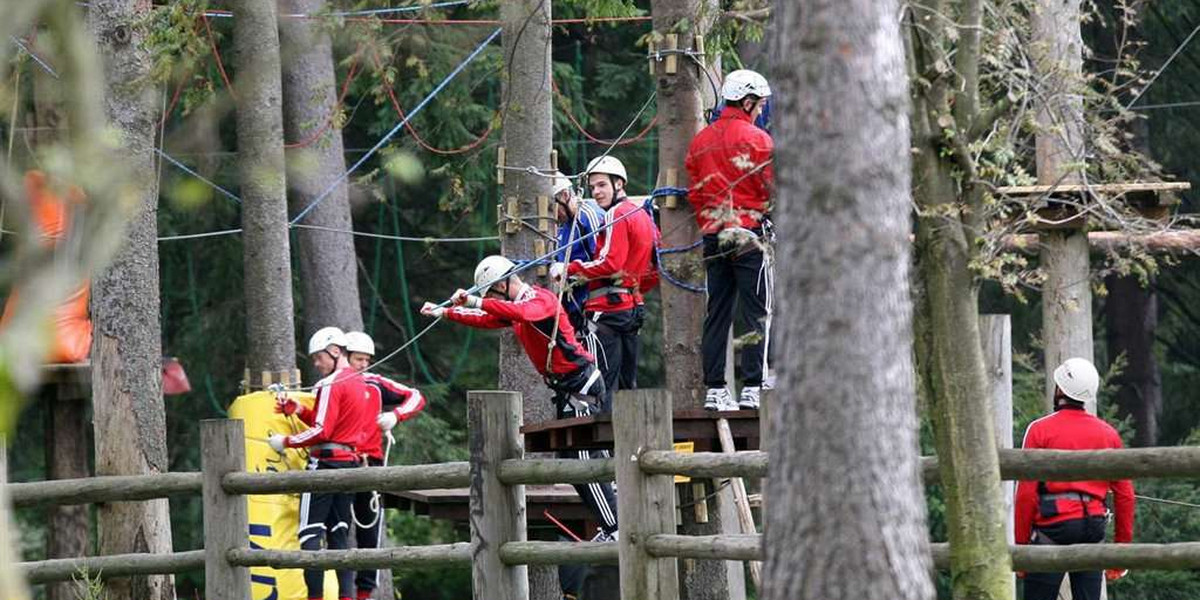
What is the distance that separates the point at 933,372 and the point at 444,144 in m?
15.0

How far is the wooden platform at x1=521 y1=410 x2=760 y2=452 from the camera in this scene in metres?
9.43

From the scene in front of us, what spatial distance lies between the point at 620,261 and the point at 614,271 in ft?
0.22

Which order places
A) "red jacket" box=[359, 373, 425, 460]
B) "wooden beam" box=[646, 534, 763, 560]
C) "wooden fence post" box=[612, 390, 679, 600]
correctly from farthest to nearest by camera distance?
"red jacket" box=[359, 373, 425, 460], "wooden fence post" box=[612, 390, 679, 600], "wooden beam" box=[646, 534, 763, 560]

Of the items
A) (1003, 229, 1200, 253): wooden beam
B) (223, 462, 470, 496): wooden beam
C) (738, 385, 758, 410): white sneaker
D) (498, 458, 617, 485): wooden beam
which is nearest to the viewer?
(1003, 229, 1200, 253): wooden beam

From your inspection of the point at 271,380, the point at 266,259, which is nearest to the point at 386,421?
the point at 271,380

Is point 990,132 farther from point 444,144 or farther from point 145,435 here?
point 444,144

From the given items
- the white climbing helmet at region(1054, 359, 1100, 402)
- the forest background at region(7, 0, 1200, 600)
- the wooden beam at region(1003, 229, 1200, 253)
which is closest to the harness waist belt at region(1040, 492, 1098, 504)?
the white climbing helmet at region(1054, 359, 1100, 402)

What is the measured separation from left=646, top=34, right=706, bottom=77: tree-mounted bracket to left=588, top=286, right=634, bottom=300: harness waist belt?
125 cm

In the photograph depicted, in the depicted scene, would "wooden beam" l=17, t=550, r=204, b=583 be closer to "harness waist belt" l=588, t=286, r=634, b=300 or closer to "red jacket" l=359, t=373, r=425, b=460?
"red jacket" l=359, t=373, r=425, b=460

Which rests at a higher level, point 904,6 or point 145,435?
point 904,6

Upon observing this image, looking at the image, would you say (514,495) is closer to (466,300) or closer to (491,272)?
(466,300)

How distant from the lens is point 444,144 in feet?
70.1

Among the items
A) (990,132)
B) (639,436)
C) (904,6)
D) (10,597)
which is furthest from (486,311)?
(10,597)

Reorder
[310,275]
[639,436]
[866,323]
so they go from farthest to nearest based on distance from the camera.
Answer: [310,275] < [639,436] < [866,323]
